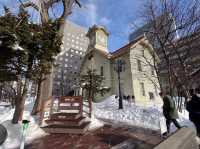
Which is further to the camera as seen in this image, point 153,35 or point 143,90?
point 143,90

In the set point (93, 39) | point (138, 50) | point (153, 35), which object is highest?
point (93, 39)

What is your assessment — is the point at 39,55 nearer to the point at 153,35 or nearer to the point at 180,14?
the point at 153,35

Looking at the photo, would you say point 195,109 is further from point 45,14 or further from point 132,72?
point 132,72

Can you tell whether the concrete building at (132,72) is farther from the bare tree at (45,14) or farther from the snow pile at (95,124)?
the snow pile at (95,124)

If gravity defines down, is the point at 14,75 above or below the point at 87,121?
above

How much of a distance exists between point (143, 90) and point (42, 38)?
17692 millimetres

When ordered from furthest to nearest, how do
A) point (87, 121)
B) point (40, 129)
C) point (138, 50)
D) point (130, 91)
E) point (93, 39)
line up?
1. point (93, 39)
2. point (138, 50)
3. point (130, 91)
4. point (87, 121)
5. point (40, 129)

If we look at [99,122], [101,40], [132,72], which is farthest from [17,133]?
[101,40]

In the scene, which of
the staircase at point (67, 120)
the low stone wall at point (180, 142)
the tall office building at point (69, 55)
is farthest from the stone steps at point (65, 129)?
the tall office building at point (69, 55)

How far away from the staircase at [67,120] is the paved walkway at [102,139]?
1.07ft

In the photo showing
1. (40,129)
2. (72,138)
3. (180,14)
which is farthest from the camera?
(180,14)

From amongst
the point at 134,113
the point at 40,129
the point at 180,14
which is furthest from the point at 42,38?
the point at 180,14

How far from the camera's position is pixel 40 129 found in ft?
21.6

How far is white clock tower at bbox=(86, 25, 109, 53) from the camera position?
87.9ft
